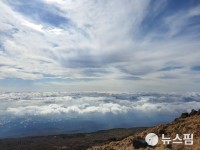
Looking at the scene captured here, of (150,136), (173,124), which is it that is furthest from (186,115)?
(150,136)

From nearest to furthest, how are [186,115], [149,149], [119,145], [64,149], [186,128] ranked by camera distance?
1. [149,149]
2. [186,128]
3. [119,145]
4. [186,115]
5. [64,149]

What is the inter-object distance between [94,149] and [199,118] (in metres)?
20.9

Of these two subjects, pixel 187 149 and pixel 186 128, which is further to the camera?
pixel 186 128

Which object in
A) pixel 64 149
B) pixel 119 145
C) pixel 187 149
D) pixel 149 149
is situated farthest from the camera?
pixel 64 149

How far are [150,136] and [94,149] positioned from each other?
14738 millimetres

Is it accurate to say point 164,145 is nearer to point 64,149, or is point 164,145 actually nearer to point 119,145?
point 119,145

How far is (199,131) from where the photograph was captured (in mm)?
54250

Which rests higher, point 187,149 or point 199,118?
point 199,118
